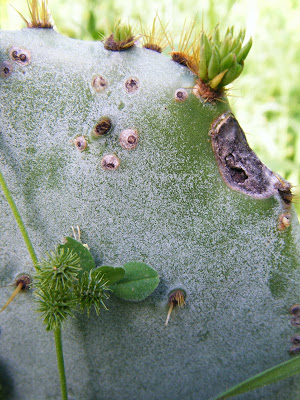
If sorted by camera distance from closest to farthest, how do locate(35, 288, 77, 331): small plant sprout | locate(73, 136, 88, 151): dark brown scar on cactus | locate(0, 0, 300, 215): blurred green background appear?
1. locate(35, 288, 77, 331): small plant sprout
2. locate(73, 136, 88, 151): dark brown scar on cactus
3. locate(0, 0, 300, 215): blurred green background

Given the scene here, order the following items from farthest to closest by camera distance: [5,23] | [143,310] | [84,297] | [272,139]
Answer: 1. [272,139]
2. [5,23]
3. [143,310]
4. [84,297]

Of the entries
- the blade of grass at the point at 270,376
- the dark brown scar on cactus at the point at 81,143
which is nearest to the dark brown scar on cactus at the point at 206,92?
the dark brown scar on cactus at the point at 81,143

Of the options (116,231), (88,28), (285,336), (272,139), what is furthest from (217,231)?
(88,28)

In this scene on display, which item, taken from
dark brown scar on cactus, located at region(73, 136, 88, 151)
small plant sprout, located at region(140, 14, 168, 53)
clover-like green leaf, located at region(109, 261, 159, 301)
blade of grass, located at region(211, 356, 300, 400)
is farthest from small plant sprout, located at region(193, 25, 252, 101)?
blade of grass, located at region(211, 356, 300, 400)

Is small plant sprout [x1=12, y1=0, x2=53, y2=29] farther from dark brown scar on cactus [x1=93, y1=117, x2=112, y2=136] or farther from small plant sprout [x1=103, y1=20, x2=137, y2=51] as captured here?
dark brown scar on cactus [x1=93, y1=117, x2=112, y2=136]

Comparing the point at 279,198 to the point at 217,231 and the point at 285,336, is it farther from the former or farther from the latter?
the point at 285,336

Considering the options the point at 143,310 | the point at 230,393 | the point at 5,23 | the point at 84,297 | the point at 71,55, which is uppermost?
the point at 5,23
